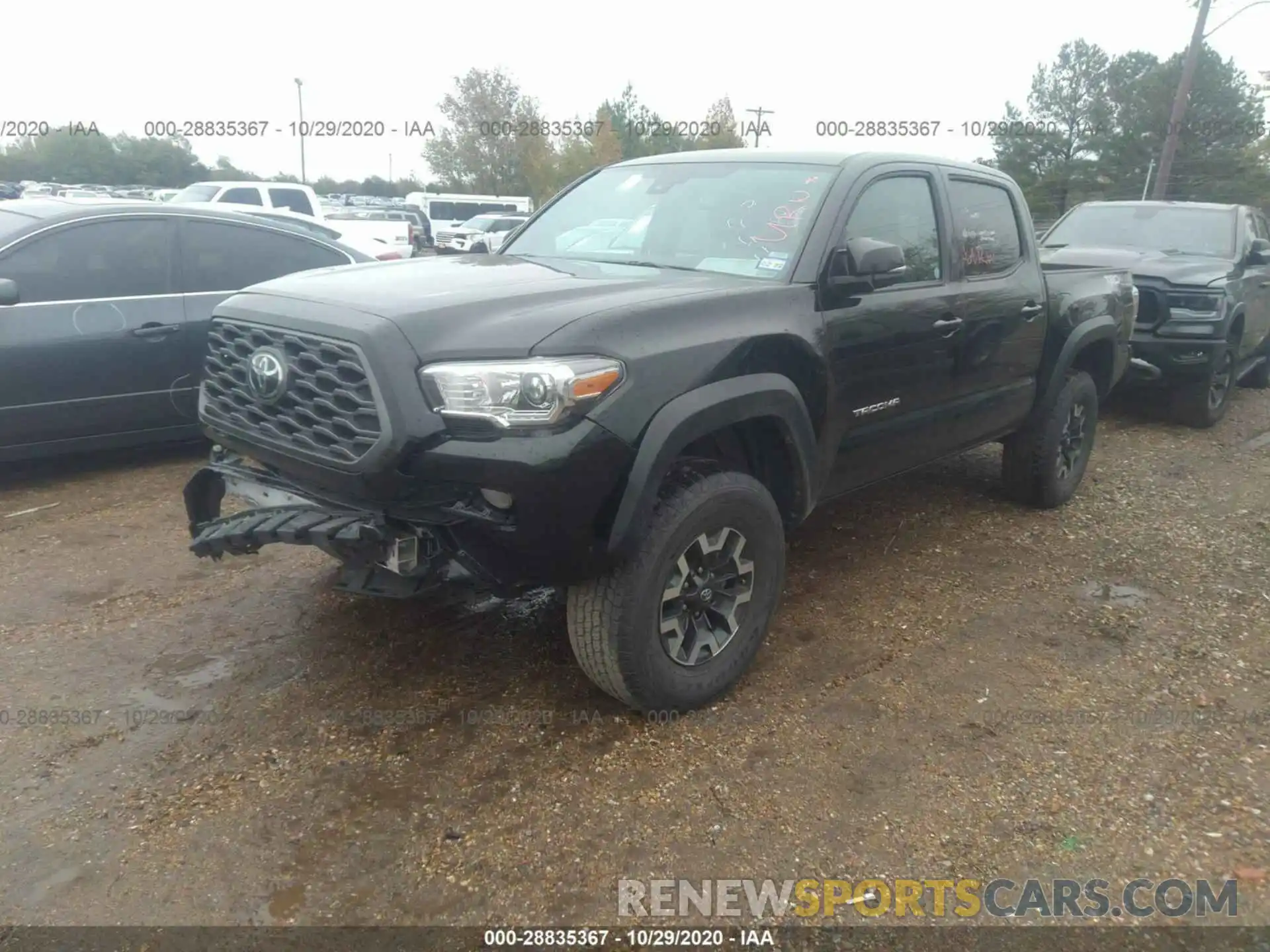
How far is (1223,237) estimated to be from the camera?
27.5 ft

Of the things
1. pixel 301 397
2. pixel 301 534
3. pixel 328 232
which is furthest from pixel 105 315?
pixel 301 534

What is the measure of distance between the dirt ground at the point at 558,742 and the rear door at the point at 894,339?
76cm

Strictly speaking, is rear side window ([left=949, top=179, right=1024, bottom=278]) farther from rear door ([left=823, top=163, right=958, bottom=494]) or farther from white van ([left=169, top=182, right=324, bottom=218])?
white van ([left=169, top=182, right=324, bottom=218])

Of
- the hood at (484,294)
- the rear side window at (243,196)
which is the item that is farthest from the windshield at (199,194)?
the hood at (484,294)

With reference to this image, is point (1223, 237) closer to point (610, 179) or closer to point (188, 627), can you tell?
point (610, 179)

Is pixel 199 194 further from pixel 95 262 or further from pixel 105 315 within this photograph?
pixel 105 315

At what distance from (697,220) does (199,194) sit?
16.3 meters

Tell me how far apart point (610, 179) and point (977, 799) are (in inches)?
120

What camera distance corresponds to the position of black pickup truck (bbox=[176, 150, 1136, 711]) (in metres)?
2.63

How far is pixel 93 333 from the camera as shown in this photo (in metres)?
5.18

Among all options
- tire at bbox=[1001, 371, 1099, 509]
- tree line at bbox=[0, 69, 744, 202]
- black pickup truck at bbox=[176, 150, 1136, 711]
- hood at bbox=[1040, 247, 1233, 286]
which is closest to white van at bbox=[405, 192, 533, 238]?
tree line at bbox=[0, 69, 744, 202]

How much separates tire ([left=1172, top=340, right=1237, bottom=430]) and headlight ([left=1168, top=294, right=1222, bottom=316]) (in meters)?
0.38

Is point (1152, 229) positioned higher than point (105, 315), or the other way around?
point (1152, 229)

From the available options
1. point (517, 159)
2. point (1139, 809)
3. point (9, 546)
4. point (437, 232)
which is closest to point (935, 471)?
point (1139, 809)
